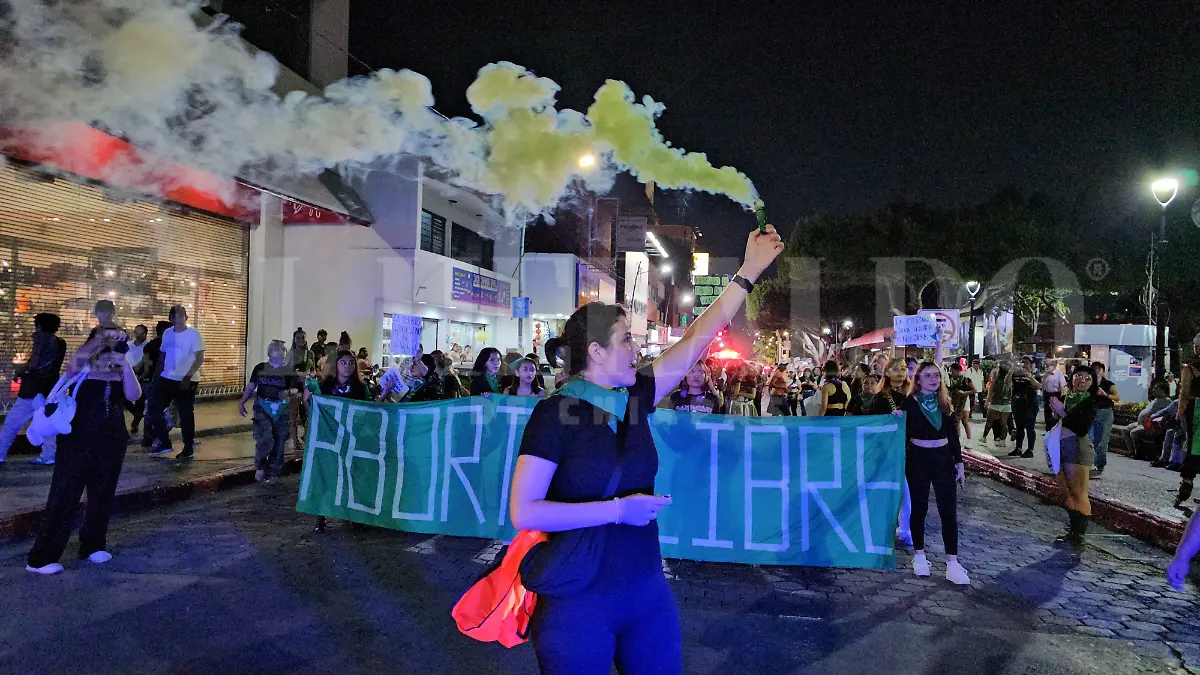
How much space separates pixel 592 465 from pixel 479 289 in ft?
74.5

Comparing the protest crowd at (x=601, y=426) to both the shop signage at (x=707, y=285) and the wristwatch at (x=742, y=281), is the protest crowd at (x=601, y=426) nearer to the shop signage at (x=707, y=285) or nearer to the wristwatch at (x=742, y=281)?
the wristwatch at (x=742, y=281)

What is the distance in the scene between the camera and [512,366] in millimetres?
10422

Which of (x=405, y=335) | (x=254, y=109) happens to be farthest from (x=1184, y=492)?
(x=405, y=335)

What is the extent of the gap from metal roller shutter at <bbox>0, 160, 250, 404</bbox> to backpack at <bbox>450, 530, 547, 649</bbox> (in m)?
12.5

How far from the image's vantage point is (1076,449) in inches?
299

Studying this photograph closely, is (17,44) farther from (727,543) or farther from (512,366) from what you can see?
(727,543)

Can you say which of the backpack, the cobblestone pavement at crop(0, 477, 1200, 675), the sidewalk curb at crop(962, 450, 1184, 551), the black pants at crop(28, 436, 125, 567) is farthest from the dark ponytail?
Answer: the sidewalk curb at crop(962, 450, 1184, 551)

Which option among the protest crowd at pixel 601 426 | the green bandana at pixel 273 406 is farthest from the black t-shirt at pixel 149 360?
the green bandana at pixel 273 406

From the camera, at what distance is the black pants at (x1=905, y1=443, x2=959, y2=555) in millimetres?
5648

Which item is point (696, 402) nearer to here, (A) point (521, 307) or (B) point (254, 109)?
(B) point (254, 109)

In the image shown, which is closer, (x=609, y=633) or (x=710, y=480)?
(x=609, y=633)

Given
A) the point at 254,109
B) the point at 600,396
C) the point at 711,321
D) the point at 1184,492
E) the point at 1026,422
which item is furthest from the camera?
the point at 254,109

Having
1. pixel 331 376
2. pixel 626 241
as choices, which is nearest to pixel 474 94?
pixel 331 376

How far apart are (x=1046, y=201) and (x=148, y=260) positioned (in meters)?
30.5
